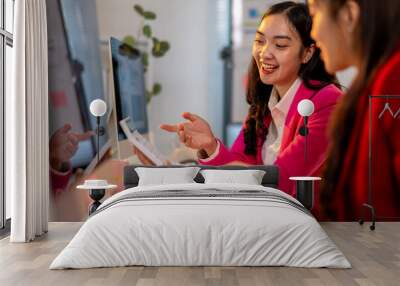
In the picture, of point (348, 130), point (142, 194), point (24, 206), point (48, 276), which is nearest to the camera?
point (348, 130)

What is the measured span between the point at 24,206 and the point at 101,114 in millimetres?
1343

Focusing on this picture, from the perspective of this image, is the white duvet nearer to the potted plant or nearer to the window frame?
the window frame

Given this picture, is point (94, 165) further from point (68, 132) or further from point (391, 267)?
point (391, 267)

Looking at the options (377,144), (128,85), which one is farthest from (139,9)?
(377,144)

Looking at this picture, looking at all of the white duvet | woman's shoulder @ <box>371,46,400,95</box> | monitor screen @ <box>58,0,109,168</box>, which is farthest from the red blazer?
monitor screen @ <box>58,0,109,168</box>

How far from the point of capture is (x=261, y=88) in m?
6.22

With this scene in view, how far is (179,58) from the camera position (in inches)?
249

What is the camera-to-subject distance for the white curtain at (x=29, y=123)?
16.9 feet

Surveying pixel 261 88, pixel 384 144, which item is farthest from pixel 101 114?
pixel 384 144

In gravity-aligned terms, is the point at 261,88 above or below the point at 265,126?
above

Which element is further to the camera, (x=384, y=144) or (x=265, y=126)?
(x=265, y=126)

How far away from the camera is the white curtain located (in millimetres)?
5156

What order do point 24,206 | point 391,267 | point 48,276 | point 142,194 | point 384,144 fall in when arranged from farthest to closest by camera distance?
1. point 24,206
2. point 142,194
3. point 391,267
4. point 48,276
5. point 384,144

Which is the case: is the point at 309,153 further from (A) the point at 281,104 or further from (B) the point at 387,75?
(B) the point at 387,75
